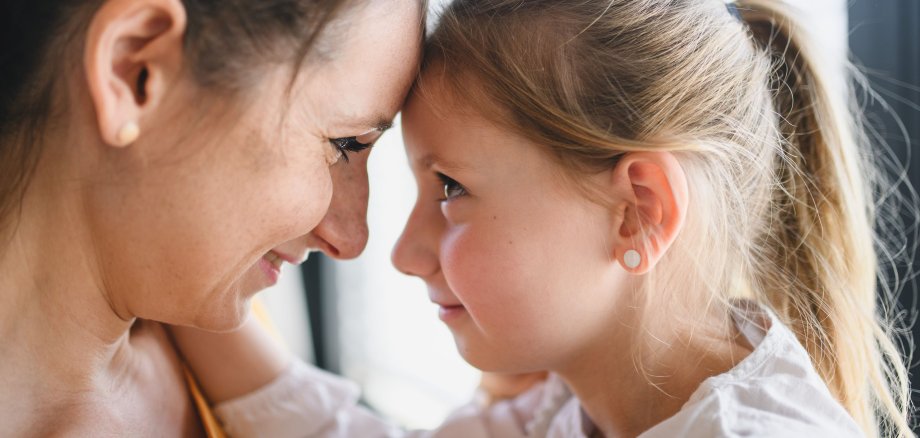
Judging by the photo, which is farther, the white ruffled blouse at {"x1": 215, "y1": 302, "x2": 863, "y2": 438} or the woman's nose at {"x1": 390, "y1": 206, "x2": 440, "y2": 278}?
the woman's nose at {"x1": 390, "y1": 206, "x2": 440, "y2": 278}

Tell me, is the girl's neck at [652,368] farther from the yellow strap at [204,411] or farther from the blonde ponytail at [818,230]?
the yellow strap at [204,411]

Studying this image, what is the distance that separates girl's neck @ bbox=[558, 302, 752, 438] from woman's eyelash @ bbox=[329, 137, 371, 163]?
0.44m

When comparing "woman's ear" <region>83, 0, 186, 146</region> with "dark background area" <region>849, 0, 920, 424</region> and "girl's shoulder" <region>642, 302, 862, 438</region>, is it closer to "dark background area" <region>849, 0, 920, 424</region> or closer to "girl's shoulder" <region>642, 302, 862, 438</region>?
"girl's shoulder" <region>642, 302, 862, 438</region>

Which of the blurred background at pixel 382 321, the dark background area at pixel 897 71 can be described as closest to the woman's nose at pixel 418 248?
the dark background area at pixel 897 71

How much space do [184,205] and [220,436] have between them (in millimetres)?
446

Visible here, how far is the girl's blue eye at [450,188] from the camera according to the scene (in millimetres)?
1264

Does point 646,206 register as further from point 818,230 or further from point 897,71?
point 897,71

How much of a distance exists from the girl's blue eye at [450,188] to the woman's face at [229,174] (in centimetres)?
17

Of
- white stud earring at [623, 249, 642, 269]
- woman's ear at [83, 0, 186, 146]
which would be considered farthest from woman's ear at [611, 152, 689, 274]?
woman's ear at [83, 0, 186, 146]

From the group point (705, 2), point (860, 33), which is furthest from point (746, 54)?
point (860, 33)

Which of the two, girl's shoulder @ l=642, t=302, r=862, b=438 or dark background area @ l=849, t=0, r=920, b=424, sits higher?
dark background area @ l=849, t=0, r=920, b=424

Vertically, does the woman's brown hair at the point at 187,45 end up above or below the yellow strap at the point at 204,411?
above

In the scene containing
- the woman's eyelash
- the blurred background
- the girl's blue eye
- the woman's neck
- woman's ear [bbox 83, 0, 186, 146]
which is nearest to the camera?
woman's ear [bbox 83, 0, 186, 146]

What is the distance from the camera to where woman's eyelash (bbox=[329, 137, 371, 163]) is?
1117 millimetres
